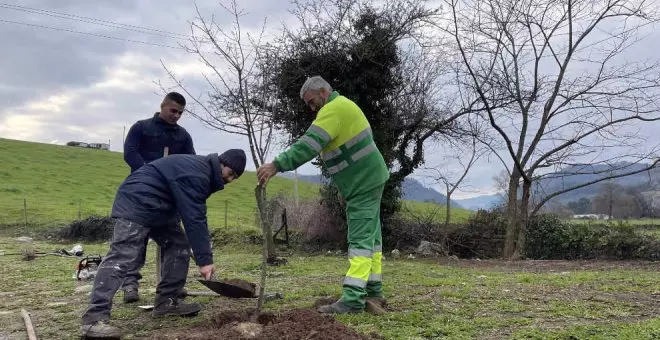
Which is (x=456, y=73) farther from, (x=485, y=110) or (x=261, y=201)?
(x=261, y=201)

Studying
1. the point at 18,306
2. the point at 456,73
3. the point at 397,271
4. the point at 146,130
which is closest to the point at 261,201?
the point at 146,130

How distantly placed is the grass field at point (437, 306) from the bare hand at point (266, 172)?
4.31 feet

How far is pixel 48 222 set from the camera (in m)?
21.4

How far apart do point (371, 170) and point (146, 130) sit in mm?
2497

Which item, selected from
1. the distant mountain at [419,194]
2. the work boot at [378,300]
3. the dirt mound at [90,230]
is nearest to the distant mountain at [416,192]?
the distant mountain at [419,194]

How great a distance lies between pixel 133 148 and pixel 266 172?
80.7 inches

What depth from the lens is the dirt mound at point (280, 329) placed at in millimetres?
3480

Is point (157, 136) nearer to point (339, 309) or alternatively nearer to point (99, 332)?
point (99, 332)

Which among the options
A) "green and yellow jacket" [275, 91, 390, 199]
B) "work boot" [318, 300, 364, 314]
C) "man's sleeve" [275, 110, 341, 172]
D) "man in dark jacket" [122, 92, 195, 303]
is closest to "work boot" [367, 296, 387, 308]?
"work boot" [318, 300, 364, 314]

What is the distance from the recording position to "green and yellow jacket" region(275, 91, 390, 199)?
4469 mm

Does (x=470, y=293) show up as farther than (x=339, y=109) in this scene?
Yes

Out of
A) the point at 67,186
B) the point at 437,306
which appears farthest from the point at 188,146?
the point at 67,186

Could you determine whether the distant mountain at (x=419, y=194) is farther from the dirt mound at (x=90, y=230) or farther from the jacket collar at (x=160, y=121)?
the dirt mound at (x=90, y=230)

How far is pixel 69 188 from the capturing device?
38.0 m
